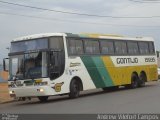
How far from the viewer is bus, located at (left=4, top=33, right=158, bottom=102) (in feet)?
74.9

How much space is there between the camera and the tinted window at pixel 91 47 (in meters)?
26.1

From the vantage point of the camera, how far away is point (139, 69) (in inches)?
1249

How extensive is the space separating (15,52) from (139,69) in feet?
35.0

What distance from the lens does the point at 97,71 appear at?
26.8 m

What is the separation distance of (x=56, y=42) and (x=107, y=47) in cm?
531

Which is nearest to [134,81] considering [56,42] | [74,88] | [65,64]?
[74,88]

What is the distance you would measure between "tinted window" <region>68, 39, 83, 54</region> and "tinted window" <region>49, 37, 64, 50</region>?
70cm

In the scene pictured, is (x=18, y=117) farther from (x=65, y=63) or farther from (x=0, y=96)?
(x=0, y=96)

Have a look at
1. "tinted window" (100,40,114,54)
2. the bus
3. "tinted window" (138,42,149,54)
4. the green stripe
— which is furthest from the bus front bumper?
"tinted window" (138,42,149,54)

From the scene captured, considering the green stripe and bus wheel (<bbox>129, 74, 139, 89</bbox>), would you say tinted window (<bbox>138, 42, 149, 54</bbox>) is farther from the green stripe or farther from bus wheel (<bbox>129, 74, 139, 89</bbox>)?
the green stripe

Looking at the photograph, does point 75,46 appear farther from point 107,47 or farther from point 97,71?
point 107,47

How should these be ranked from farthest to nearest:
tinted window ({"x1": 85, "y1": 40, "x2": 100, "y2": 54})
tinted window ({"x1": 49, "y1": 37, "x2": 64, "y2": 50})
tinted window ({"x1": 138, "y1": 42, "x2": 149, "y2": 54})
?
1. tinted window ({"x1": 138, "y1": 42, "x2": 149, "y2": 54})
2. tinted window ({"x1": 85, "y1": 40, "x2": 100, "y2": 54})
3. tinted window ({"x1": 49, "y1": 37, "x2": 64, "y2": 50})

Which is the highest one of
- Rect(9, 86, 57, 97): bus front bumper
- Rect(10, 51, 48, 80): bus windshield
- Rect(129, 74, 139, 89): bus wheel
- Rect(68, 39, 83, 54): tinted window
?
Rect(68, 39, 83, 54): tinted window

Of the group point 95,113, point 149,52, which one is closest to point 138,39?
point 149,52
